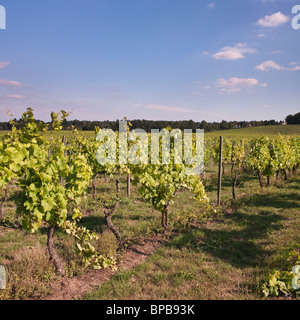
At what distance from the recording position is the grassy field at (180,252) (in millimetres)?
3609

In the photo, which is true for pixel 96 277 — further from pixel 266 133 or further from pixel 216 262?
pixel 266 133

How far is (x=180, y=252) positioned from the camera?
4.84 meters

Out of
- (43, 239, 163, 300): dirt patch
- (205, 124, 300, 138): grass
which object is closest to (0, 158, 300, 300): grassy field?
(43, 239, 163, 300): dirt patch

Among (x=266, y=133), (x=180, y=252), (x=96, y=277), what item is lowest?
(x=96, y=277)

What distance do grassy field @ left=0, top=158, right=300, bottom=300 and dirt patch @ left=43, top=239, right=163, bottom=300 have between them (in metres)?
0.13

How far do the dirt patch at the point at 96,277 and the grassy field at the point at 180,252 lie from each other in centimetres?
A: 13

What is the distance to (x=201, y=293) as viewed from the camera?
348 centimetres

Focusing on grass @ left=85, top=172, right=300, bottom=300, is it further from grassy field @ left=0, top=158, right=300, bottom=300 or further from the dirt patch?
the dirt patch

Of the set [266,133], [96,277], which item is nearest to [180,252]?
[96,277]

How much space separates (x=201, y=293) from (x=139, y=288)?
100 cm

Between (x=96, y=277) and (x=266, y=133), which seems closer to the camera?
(x=96, y=277)

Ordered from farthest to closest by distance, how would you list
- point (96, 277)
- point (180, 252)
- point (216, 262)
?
point (180, 252) < point (216, 262) < point (96, 277)

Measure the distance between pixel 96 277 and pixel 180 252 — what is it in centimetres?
184
